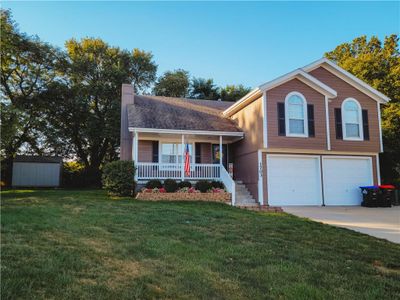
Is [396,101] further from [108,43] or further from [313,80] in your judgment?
[108,43]

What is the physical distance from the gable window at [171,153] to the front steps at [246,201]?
3.28 m

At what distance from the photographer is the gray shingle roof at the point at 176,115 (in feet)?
51.3

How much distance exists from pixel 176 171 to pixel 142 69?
18742 millimetres

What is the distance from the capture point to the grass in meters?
3.59

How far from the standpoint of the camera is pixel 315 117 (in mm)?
15000

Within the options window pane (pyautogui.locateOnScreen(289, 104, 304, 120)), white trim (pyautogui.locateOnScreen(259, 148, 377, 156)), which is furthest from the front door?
window pane (pyautogui.locateOnScreen(289, 104, 304, 120))

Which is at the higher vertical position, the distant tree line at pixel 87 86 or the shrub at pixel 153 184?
the distant tree line at pixel 87 86

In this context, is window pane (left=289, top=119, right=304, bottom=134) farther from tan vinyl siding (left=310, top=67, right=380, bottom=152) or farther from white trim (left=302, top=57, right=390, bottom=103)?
white trim (left=302, top=57, right=390, bottom=103)

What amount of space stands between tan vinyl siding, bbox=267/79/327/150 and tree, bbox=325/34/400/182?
751 cm

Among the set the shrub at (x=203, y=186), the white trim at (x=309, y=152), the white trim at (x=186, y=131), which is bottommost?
the shrub at (x=203, y=186)

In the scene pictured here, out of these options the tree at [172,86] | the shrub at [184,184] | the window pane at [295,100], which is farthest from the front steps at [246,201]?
the tree at [172,86]

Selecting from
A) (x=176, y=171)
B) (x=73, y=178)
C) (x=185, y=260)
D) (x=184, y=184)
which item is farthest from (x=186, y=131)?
(x=73, y=178)

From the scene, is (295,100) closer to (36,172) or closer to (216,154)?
(216,154)

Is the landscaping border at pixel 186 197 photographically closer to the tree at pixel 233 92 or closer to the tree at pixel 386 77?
the tree at pixel 386 77
